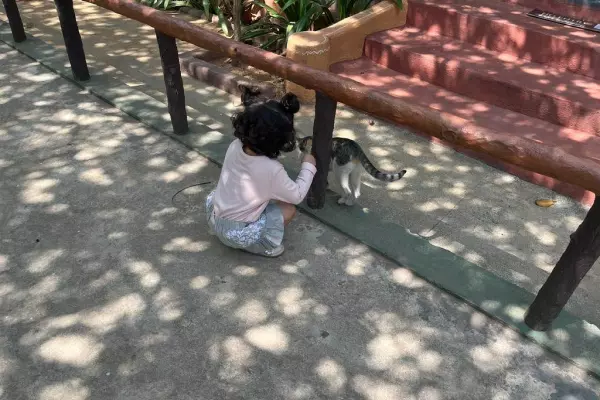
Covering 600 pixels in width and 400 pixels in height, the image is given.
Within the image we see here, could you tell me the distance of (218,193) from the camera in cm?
253

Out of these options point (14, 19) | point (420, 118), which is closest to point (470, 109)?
point (420, 118)

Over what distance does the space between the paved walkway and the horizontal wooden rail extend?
791 mm

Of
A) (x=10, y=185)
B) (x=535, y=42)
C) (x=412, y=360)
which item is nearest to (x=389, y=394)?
(x=412, y=360)

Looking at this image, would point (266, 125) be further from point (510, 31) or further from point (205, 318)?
point (510, 31)

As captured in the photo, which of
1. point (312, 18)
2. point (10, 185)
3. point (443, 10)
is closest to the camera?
point (10, 185)

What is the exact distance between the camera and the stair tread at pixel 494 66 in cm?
432

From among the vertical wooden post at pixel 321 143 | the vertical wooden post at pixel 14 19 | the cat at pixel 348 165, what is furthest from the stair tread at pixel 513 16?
the vertical wooden post at pixel 14 19

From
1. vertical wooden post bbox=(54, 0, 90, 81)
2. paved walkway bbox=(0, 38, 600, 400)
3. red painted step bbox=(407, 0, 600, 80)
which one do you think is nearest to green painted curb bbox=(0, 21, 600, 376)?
paved walkway bbox=(0, 38, 600, 400)

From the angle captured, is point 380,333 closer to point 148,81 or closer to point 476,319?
point 476,319

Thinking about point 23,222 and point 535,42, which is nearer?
point 23,222

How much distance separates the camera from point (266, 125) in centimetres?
222

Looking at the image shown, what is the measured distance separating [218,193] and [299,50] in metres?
2.80

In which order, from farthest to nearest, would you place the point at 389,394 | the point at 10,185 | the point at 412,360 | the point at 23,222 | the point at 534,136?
the point at 534,136
the point at 10,185
the point at 23,222
the point at 412,360
the point at 389,394

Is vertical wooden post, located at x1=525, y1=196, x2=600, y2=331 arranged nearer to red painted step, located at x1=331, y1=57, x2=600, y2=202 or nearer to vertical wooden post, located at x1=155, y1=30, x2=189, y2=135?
red painted step, located at x1=331, y1=57, x2=600, y2=202
